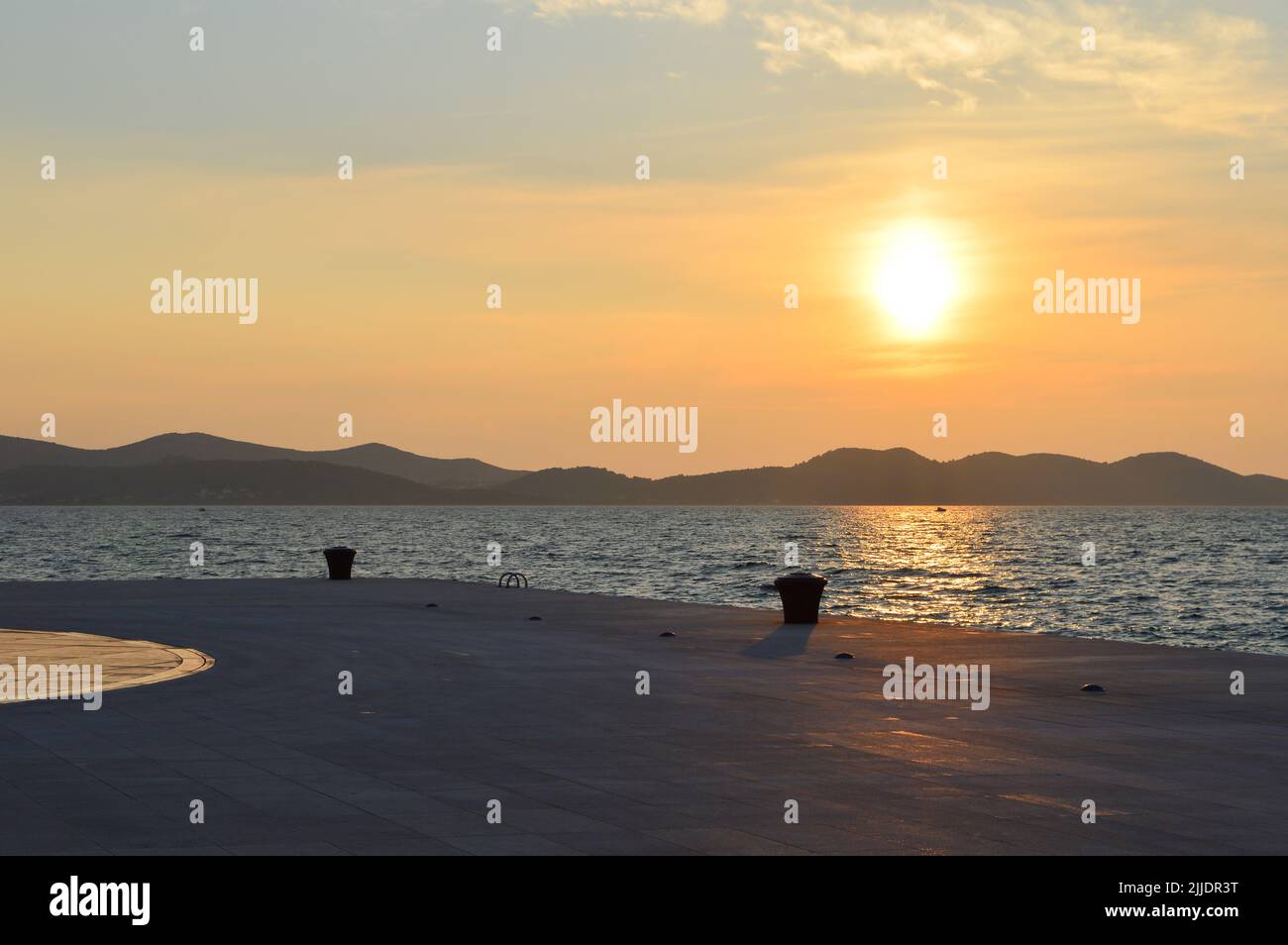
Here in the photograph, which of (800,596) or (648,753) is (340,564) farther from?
(648,753)

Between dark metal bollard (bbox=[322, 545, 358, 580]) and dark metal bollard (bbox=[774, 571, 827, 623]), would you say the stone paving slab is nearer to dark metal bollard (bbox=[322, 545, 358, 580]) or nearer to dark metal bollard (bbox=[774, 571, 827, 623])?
dark metal bollard (bbox=[774, 571, 827, 623])

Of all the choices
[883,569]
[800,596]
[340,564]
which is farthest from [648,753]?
[883,569]

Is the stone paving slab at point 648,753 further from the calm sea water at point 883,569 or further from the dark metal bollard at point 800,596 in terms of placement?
the calm sea water at point 883,569

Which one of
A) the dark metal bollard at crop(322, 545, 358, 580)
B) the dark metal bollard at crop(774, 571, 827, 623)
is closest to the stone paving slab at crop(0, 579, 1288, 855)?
the dark metal bollard at crop(774, 571, 827, 623)

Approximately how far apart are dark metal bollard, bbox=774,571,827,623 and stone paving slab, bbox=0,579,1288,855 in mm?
3663

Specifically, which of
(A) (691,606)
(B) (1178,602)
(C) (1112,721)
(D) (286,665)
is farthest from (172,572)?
(C) (1112,721)

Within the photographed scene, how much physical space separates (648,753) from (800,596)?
50.3 feet

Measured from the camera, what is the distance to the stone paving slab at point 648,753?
9.82 m

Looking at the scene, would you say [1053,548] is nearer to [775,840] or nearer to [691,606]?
[691,606]

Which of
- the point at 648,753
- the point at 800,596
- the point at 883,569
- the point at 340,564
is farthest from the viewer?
the point at 883,569

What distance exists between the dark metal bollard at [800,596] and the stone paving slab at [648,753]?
366cm

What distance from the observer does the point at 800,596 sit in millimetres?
28297

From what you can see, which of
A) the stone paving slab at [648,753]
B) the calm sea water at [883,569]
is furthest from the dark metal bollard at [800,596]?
the calm sea water at [883,569]
